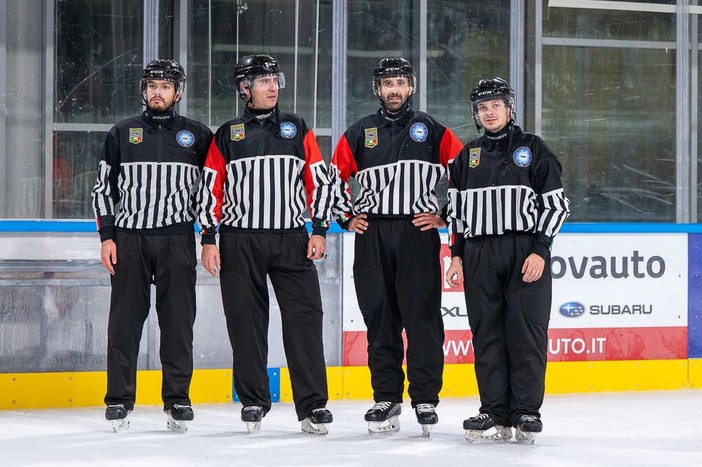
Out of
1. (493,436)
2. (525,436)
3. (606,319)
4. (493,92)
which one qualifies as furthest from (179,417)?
(606,319)

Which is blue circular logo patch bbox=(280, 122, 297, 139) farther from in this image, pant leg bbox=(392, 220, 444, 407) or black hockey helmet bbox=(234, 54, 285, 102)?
pant leg bbox=(392, 220, 444, 407)

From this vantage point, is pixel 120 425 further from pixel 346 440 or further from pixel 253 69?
pixel 253 69

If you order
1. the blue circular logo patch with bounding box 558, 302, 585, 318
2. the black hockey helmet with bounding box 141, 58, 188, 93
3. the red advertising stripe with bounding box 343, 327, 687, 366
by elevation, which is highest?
the black hockey helmet with bounding box 141, 58, 188, 93

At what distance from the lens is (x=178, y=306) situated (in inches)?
155

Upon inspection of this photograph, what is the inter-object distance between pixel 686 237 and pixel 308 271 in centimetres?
216

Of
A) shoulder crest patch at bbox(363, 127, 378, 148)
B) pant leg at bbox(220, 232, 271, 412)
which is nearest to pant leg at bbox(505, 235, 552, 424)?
shoulder crest patch at bbox(363, 127, 378, 148)

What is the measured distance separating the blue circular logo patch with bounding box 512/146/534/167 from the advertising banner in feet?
4.71

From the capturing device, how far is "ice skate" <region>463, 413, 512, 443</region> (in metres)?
3.66

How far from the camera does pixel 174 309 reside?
12.9ft

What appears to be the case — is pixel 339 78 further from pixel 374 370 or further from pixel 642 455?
pixel 642 455

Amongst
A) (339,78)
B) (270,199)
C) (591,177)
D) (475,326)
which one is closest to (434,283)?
(475,326)

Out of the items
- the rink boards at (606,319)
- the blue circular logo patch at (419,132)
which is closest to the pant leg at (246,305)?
the blue circular logo patch at (419,132)

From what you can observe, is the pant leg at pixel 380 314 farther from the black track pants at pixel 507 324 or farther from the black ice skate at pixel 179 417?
the black ice skate at pixel 179 417

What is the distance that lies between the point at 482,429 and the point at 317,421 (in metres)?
0.56
